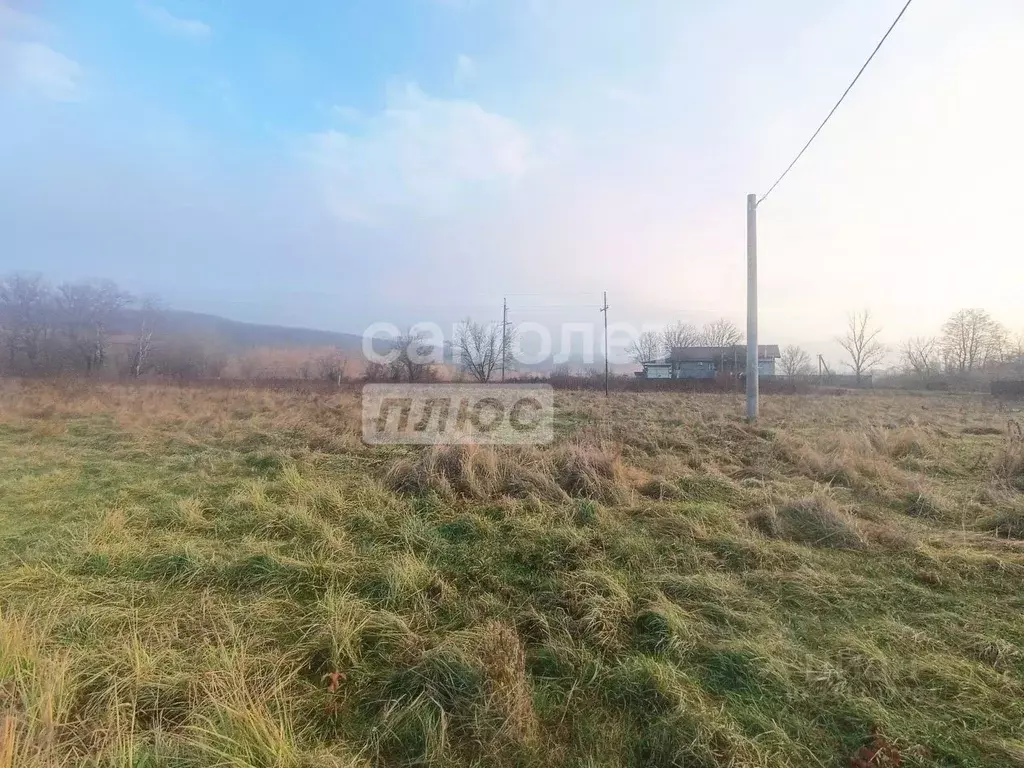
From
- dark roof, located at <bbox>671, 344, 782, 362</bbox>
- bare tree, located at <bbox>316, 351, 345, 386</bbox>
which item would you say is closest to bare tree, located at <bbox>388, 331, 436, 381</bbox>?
bare tree, located at <bbox>316, 351, 345, 386</bbox>

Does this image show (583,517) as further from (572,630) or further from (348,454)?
(348,454)

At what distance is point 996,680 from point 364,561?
391cm

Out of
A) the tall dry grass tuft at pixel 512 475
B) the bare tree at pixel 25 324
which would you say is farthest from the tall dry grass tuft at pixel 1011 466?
the bare tree at pixel 25 324

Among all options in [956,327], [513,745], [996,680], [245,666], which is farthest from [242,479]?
[956,327]

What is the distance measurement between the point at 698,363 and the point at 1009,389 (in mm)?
23300

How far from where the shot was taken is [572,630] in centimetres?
271

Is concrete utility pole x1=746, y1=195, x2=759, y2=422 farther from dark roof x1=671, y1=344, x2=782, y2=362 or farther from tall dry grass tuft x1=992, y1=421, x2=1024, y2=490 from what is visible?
dark roof x1=671, y1=344, x2=782, y2=362

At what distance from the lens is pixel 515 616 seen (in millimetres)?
2855

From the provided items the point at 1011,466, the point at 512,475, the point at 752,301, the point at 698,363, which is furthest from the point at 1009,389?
the point at 512,475

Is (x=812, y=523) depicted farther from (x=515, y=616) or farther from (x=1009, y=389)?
(x=1009, y=389)

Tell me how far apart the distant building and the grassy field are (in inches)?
1646

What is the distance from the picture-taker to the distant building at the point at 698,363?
4578cm

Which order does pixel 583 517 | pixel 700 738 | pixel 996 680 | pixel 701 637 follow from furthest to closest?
pixel 583 517
pixel 701 637
pixel 996 680
pixel 700 738

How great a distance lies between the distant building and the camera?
4578 centimetres
